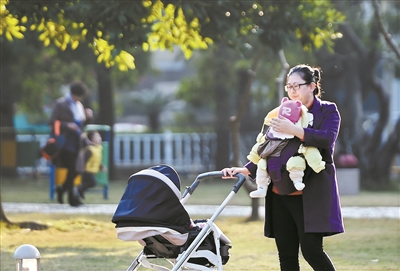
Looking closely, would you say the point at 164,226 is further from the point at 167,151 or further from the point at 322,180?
the point at 167,151

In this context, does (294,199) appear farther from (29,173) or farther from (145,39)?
(29,173)

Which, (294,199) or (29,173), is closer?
(294,199)

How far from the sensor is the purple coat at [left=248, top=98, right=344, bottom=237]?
5766 millimetres

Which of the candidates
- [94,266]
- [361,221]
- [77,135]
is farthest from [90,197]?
[94,266]

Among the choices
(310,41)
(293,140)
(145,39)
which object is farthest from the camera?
(310,41)

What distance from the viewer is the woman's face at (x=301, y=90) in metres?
5.90

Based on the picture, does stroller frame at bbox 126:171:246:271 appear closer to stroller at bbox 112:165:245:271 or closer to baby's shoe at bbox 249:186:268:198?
stroller at bbox 112:165:245:271

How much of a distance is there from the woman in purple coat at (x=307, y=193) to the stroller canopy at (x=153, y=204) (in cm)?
62

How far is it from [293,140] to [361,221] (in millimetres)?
7346

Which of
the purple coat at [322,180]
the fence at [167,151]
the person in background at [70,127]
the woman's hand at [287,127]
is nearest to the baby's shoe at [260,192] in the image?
the purple coat at [322,180]

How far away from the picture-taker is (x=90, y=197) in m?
17.5

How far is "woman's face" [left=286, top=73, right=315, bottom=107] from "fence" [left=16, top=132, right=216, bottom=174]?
20905mm

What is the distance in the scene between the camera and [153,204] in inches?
230

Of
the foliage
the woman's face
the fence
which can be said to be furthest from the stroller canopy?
the fence
